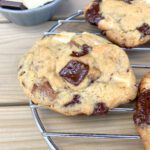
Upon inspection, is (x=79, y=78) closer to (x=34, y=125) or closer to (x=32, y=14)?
(x=34, y=125)

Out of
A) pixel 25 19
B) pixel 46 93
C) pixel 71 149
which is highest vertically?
pixel 25 19

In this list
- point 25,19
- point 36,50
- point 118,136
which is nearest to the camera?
point 118,136

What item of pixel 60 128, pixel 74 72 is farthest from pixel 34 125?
pixel 74 72

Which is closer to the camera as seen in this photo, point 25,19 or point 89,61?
point 89,61

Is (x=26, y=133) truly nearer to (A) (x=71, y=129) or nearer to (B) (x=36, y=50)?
(A) (x=71, y=129)

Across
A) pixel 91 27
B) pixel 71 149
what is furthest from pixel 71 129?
pixel 91 27

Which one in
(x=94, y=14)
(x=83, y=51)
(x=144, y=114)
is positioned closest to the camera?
(x=144, y=114)

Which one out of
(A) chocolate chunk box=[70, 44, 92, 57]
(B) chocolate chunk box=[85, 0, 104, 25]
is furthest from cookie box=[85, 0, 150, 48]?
(A) chocolate chunk box=[70, 44, 92, 57]

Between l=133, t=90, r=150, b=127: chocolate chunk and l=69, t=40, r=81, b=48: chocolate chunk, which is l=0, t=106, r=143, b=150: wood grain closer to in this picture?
l=133, t=90, r=150, b=127: chocolate chunk
